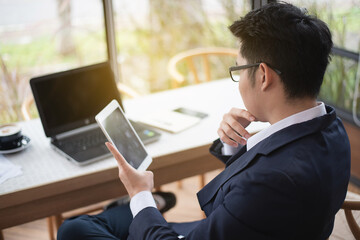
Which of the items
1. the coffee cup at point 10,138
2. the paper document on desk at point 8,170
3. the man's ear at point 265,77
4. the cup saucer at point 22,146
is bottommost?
the paper document on desk at point 8,170

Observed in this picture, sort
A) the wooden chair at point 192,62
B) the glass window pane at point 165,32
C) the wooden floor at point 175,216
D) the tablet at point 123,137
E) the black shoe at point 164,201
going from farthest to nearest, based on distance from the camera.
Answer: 1. the glass window pane at point 165,32
2. the wooden chair at point 192,62
3. the wooden floor at point 175,216
4. the black shoe at point 164,201
5. the tablet at point 123,137

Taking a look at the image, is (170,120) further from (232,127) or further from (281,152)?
(281,152)

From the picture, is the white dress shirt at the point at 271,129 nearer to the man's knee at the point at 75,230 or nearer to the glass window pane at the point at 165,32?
the man's knee at the point at 75,230

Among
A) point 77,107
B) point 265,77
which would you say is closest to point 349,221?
point 265,77

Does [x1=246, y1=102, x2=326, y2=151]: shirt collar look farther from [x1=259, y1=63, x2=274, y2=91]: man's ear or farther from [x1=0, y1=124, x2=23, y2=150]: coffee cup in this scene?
[x1=0, y1=124, x2=23, y2=150]: coffee cup

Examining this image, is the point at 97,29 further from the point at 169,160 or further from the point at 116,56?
the point at 169,160

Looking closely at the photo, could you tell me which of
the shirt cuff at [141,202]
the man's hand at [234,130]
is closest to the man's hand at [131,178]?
the shirt cuff at [141,202]

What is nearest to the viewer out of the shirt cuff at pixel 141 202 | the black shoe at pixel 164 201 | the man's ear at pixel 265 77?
the man's ear at pixel 265 77

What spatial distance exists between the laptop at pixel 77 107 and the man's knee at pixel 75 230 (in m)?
0.23

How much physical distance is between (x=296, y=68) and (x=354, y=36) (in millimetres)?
2052

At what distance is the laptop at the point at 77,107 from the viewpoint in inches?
60.6

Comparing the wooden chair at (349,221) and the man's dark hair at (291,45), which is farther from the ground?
the man's dark hair at (291,45)

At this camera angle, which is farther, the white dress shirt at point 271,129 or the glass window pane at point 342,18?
the glass window pane at point 342,18

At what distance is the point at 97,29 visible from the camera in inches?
127
